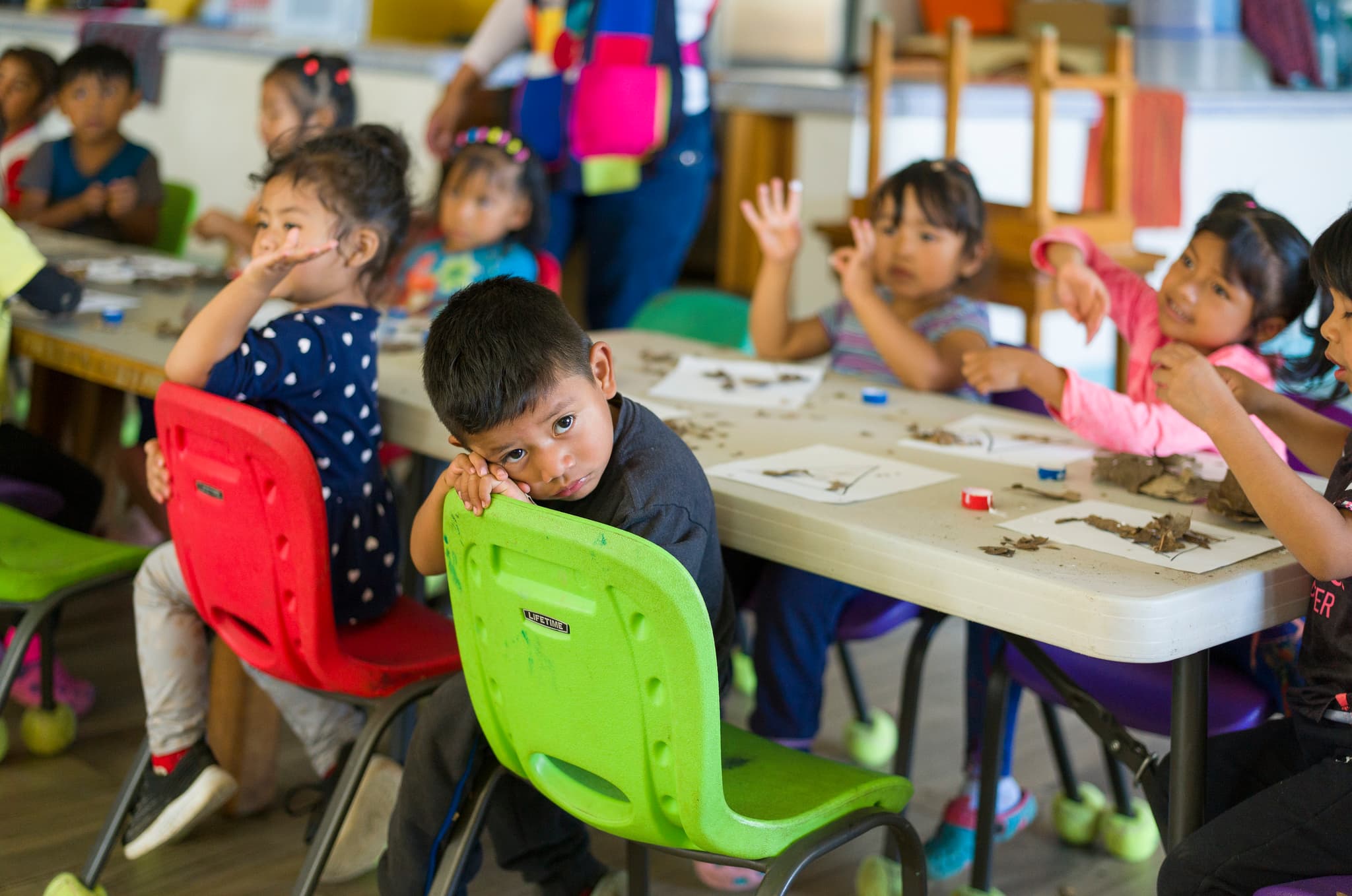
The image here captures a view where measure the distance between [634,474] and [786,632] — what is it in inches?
24.4

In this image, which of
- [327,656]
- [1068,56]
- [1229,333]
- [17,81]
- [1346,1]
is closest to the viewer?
[327,656]

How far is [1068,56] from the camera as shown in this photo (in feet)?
16.7

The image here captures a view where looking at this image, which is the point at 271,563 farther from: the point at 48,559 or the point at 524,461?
the point at 48,559

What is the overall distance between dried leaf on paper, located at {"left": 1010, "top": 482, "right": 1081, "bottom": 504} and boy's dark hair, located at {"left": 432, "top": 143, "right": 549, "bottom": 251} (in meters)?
1.64

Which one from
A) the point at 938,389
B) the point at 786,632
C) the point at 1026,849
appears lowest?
the point at 1026,849

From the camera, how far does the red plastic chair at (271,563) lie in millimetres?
1605

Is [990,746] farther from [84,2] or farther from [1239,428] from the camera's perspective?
[84,2]

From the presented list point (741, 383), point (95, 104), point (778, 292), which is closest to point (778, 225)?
point (778, 292)

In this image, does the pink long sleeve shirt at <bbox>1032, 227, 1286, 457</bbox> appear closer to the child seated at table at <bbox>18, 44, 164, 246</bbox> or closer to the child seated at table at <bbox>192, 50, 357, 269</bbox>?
the child seated at table at <bbox>192, 50, 357, 269</bbox>

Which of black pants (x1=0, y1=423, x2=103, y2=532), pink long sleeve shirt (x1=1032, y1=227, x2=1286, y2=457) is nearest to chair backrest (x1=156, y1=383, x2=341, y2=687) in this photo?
black pants (x1=0, y1=423, x2=103, y2=532)

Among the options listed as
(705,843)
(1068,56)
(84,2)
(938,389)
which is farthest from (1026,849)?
(84,2)

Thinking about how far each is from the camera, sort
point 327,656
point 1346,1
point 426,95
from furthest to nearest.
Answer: point 1346,1
point 426,95
point 327,656

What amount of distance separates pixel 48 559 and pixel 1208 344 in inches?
66.5

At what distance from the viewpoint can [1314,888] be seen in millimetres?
1310
